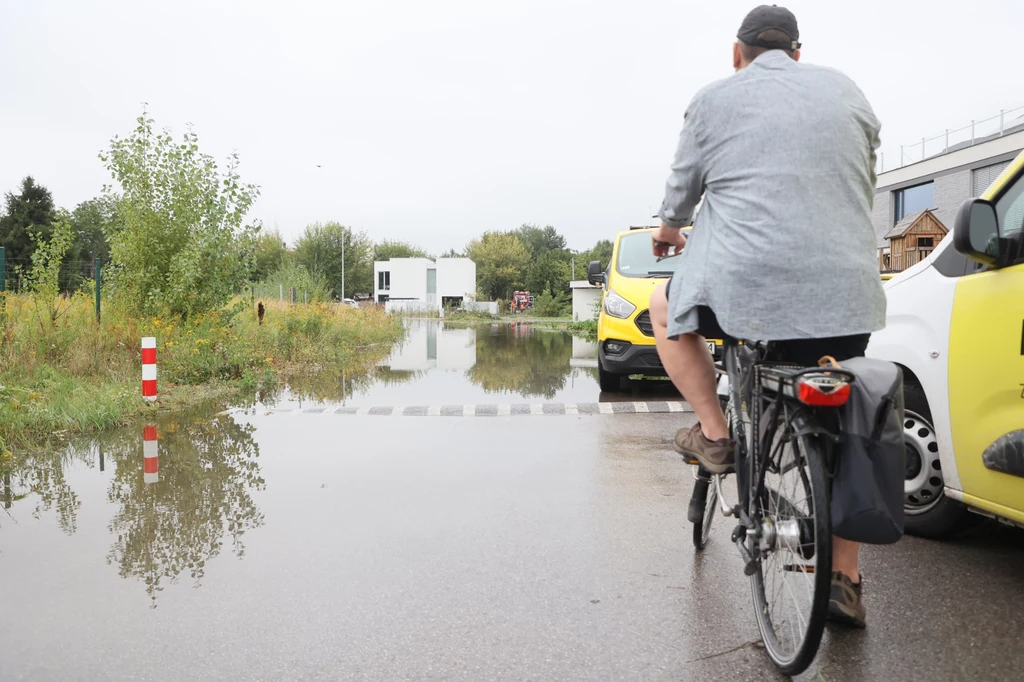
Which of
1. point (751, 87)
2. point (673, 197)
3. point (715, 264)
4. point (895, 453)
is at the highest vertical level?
point (751, 87)

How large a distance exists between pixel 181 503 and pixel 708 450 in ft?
10.9

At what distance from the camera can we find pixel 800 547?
263 cm

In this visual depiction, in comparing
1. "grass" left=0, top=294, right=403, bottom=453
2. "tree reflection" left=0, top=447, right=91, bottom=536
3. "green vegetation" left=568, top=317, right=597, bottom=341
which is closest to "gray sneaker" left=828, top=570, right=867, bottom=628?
"tree reflection" left=0, top=447, right=91, bottom=536

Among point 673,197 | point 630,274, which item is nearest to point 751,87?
point 673,197

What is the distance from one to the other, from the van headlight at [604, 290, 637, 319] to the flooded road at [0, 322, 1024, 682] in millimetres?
4211

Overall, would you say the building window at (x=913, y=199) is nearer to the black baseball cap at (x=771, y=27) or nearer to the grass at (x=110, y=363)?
the grass at (x=110, y=363)

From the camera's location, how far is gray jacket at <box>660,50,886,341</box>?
2.72 m

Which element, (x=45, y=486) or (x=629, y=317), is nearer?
(x=45, y=486)

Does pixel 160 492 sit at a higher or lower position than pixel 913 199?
lower

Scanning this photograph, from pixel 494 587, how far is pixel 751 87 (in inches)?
88.8

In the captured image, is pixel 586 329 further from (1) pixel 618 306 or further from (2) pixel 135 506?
(2) pixel 135 506

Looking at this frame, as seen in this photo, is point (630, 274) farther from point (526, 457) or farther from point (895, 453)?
point (895, 453)

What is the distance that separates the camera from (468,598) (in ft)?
11.4

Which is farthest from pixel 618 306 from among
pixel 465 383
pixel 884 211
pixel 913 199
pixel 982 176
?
pixel 884 211
